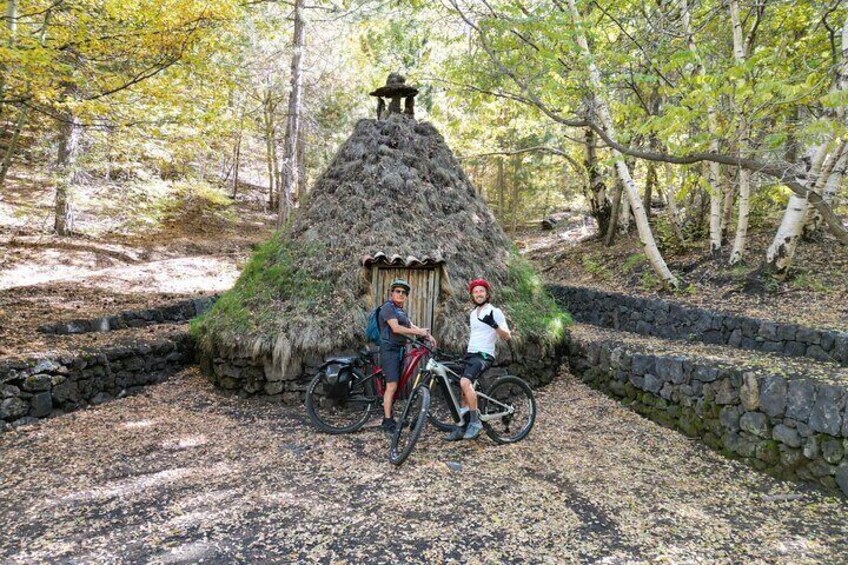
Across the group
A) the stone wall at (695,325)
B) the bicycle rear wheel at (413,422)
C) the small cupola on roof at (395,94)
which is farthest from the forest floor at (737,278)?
the small cupola on roof at (395,94)

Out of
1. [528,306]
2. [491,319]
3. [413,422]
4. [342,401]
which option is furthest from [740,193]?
[342,401]

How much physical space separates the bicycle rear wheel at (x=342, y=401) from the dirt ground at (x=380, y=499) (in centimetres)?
17

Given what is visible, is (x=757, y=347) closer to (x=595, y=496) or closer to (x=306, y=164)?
(x=595, y=496)

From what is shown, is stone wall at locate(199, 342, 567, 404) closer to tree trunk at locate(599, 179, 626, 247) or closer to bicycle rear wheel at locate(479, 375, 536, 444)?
bicycle rear wheel at locate(479, 375, 536, 444)

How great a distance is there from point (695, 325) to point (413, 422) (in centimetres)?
617

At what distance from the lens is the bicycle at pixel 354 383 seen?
557 centimetres

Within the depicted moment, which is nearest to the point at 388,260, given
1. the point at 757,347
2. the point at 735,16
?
the point at 757,347

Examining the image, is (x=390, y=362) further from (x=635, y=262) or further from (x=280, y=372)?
(x=635, y=262)

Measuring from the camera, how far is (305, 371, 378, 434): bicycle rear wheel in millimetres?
5676

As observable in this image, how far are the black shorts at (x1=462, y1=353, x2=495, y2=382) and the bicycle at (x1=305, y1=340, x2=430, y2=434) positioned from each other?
49 centimetres

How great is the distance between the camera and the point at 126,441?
5324 millimetres

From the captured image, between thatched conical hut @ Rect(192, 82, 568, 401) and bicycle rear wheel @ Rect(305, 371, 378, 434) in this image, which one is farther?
thatched conical hut @ Rect(192, 82, 568, 401)

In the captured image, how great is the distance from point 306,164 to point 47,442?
681 inches

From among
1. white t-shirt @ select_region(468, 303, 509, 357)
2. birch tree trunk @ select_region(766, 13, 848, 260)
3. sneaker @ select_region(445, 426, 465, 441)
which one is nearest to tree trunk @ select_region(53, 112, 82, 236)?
white t-shirt @ select_region(468, 303, 509, 357)
